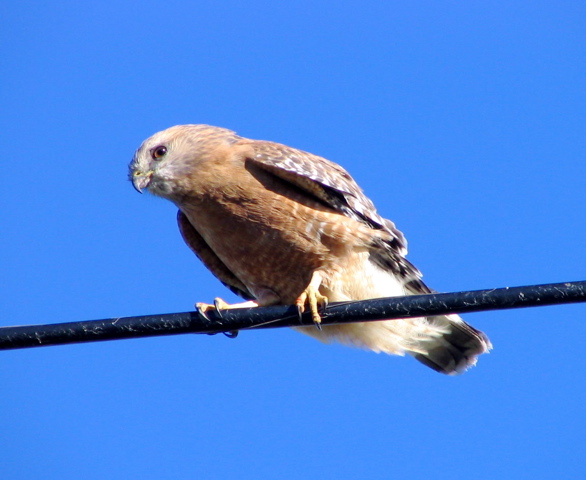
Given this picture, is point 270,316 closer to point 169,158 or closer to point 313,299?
point 313,299

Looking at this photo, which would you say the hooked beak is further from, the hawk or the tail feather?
the tail feather

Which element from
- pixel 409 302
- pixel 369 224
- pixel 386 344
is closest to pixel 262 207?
Result: pixel 369 224

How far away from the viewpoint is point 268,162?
6.69m

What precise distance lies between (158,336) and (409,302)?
130 cm

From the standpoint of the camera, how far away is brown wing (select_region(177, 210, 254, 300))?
7.27 metres

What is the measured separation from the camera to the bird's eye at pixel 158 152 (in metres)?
7.15

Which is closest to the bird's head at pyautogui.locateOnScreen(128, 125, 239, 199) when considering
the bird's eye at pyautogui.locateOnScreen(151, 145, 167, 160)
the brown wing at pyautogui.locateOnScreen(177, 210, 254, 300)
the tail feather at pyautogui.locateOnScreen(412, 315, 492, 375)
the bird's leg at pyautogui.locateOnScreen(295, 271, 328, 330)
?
the bird's eye at pyautogui.locateOnScreen(151, 145, 167, 160)

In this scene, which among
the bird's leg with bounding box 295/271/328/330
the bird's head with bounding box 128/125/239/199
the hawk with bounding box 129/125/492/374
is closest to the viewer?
the bird's leg with bounding box 295/271/328/330

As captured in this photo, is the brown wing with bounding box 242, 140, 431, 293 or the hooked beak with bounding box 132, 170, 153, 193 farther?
the hooked beak with bounding box 132, 170, 153, 193

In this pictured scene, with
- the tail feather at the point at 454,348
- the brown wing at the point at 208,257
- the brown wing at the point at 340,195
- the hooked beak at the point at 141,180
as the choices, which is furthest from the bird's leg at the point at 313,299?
the hooked beak at the point at 141,180

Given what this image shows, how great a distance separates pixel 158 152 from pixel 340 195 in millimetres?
1583

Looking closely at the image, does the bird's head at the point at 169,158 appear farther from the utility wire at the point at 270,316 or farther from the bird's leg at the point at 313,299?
the utility wire at the point at 270,316

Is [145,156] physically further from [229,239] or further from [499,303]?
[499,303]

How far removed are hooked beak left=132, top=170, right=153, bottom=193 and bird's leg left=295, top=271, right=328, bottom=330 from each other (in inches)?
64.0
